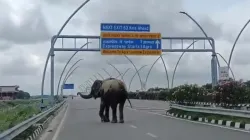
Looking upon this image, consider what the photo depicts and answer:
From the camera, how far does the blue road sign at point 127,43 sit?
4306cm

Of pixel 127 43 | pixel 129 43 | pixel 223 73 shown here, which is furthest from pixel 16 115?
pixel 223 73

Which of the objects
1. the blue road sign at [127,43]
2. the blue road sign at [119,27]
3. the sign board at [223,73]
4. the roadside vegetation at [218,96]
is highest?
the blue road sign at [119,27]

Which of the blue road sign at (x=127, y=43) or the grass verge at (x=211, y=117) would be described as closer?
the grass verge at (x=211, y=117)

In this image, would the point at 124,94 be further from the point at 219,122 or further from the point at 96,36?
the point at 96,36

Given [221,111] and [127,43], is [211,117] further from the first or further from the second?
[127,43]

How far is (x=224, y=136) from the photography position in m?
16.6

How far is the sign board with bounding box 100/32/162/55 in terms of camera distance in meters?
42.9

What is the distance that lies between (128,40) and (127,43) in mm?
286

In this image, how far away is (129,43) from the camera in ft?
142

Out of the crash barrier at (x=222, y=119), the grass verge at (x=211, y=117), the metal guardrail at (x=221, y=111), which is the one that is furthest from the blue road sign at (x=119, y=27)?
the metal guardrail at (x=221, y=111)

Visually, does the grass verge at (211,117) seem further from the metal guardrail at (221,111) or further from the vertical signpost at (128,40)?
the vertical signpost at (128,40)

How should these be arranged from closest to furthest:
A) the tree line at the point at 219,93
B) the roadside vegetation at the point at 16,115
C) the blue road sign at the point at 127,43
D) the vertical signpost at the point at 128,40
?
the roadside vegetation at the point at 16,115, the tree line at the point at 219,93, the vertical signpost at the point at 128,40, the blue road sign at the point at 127,43

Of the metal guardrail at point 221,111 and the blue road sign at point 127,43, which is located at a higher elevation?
the blue road sign at point 127,43

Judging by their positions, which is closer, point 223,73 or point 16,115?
point 16,115
